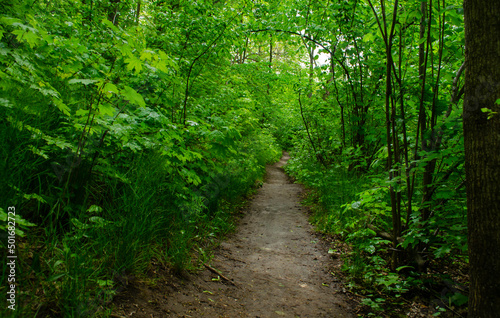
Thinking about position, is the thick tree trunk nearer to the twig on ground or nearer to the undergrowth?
the undergrowth

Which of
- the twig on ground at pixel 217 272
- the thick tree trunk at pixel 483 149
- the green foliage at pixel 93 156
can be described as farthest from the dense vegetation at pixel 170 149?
the thick tree trunk at pixel 483 149

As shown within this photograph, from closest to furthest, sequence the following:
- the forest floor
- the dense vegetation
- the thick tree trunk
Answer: the thick tree trunk → the dense vegetation → the forest floor

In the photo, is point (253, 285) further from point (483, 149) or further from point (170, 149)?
point (483, 149)

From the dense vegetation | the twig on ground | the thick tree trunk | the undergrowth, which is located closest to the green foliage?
the dense vegetation

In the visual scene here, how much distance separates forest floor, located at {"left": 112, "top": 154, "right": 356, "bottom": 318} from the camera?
208 cm

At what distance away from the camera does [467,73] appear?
5.75 feet

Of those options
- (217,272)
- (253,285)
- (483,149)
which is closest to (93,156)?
(217,272)

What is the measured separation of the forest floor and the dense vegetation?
0.20 metres

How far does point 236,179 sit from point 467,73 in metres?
5.08

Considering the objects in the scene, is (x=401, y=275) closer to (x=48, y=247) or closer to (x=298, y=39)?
(x=48, y=247)

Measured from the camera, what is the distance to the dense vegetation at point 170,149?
1.80 metres

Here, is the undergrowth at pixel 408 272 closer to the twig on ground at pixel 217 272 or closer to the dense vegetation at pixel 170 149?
the dense vegetation at pixel 170 149

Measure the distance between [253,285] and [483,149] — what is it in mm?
2360

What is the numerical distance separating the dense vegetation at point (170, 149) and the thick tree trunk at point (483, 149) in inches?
16.1
